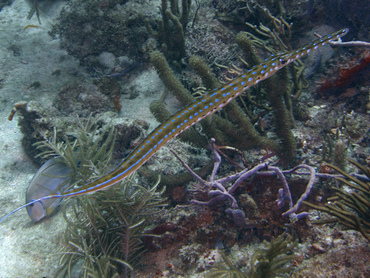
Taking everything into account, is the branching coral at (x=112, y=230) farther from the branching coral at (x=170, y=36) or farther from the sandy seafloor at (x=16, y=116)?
the branching coral at (x=170, y=36)

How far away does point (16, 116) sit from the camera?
6.95m

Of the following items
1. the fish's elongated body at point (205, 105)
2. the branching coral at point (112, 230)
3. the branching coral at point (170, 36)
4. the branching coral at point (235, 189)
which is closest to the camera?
the fish's elongated body at point (205, 105)

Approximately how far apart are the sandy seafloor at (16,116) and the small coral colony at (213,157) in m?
0.41

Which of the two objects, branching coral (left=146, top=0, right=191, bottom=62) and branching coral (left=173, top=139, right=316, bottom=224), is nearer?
branching coral (left=173, top=139, right=316, bottom=224)

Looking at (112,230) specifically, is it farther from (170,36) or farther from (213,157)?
(170,36)

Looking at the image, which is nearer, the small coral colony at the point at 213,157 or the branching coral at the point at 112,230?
the small coral colony at the point at 213,157

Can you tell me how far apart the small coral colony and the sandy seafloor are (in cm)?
41

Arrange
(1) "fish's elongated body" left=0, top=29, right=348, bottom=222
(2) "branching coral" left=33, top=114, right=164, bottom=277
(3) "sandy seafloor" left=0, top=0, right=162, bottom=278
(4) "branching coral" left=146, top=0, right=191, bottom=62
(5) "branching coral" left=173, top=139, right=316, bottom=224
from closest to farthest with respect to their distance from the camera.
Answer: (1) "fish's elongated body" left=0, top=29, right=348, bottom=222, (5) "branching coral" left=173, top=139, right=316, bottom=224, (2) "branching coral" left=33, top=114, right=164, bottom=277, (3) "sandy seafloor" left=0, top=0, right=162, bottom=278, (4) "branching coral" left=146, top=0, right=191, bottom=62

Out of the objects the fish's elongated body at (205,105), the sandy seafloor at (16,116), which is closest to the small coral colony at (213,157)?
the fish's elongated body at (205,105)

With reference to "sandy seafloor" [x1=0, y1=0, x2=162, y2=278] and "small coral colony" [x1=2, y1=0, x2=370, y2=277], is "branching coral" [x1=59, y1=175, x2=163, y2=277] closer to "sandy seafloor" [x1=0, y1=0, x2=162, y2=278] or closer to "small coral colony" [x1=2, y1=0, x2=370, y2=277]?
"small coral colony" [x1=2, y1=0, x2=370, y2=277]

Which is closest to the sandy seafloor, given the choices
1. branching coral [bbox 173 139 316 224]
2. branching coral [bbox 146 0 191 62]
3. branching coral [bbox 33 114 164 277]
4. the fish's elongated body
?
branching coral [bbox 33 114 164 277]

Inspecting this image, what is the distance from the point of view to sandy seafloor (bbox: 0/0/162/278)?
4170mm

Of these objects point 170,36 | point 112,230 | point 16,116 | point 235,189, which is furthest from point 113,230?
point 16,116

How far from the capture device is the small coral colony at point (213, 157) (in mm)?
3072
